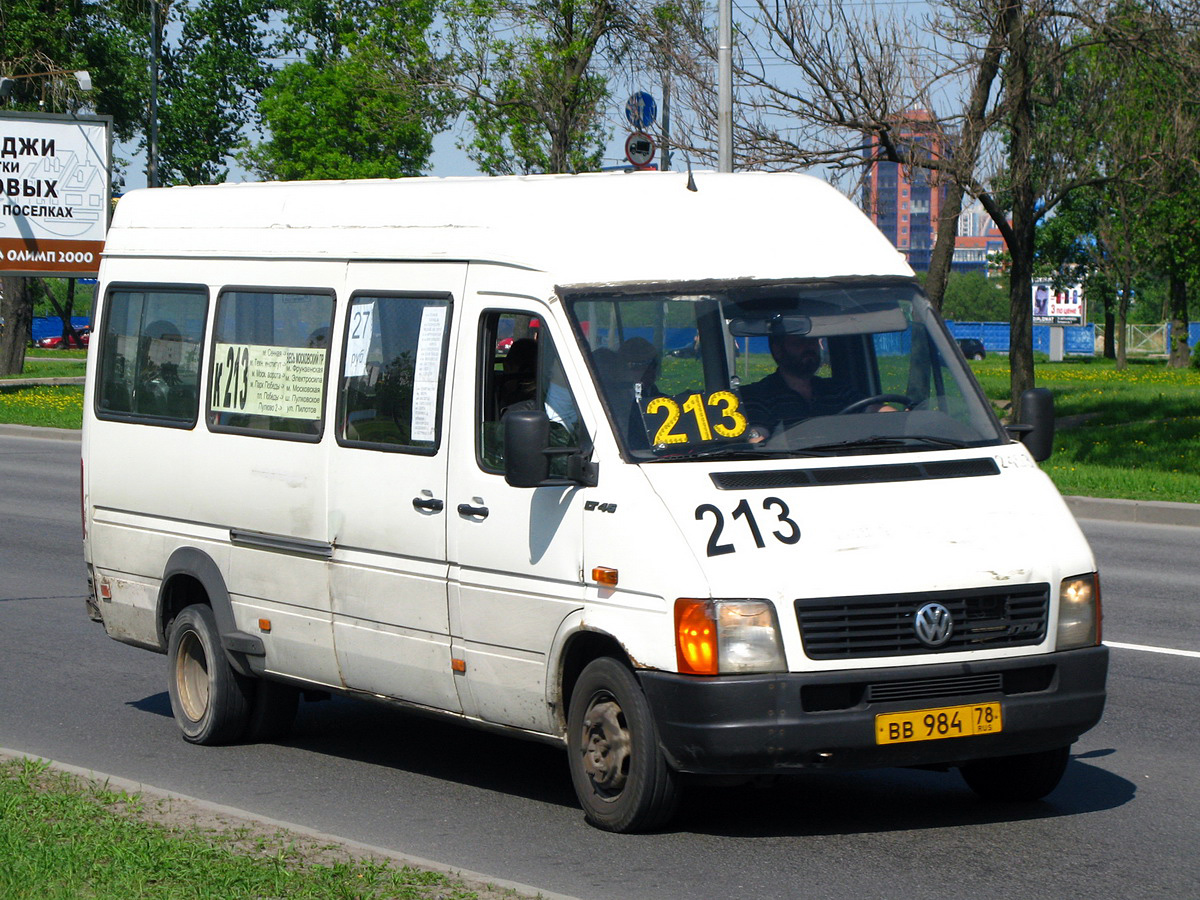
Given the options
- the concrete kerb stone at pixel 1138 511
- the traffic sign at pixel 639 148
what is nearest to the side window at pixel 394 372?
the concrete kerb stone at pixel 1138 511

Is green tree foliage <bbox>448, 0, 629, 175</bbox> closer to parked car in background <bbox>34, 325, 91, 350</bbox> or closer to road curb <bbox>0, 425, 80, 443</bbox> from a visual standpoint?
road curb <bbox>0, 425, 80, 443</bbox>

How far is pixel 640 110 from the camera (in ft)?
78.2

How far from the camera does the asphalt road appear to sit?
5.85 metres

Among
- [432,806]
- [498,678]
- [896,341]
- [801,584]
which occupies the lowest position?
[432,806]

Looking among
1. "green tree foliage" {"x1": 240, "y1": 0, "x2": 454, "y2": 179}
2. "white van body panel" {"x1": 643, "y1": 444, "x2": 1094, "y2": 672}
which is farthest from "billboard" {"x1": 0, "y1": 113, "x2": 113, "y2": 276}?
"white van body panel" {"x1": 643, "y1": 444, "x2": 1094, "y2": 672}

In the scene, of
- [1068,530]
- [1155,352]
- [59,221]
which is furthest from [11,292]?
[1155,352]

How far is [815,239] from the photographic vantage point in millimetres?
7098

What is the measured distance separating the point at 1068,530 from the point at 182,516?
4.17 m

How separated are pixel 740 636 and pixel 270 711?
10.7 feet

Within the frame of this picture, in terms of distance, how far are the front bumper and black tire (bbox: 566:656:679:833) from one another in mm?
97

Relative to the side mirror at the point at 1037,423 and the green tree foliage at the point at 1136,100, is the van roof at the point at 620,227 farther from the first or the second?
the green tree foliage at the point at 1136,100

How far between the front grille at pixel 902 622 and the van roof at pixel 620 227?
149 centimetres

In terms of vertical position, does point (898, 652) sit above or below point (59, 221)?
below

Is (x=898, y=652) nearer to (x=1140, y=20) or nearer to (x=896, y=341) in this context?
(x=896, y=341)
